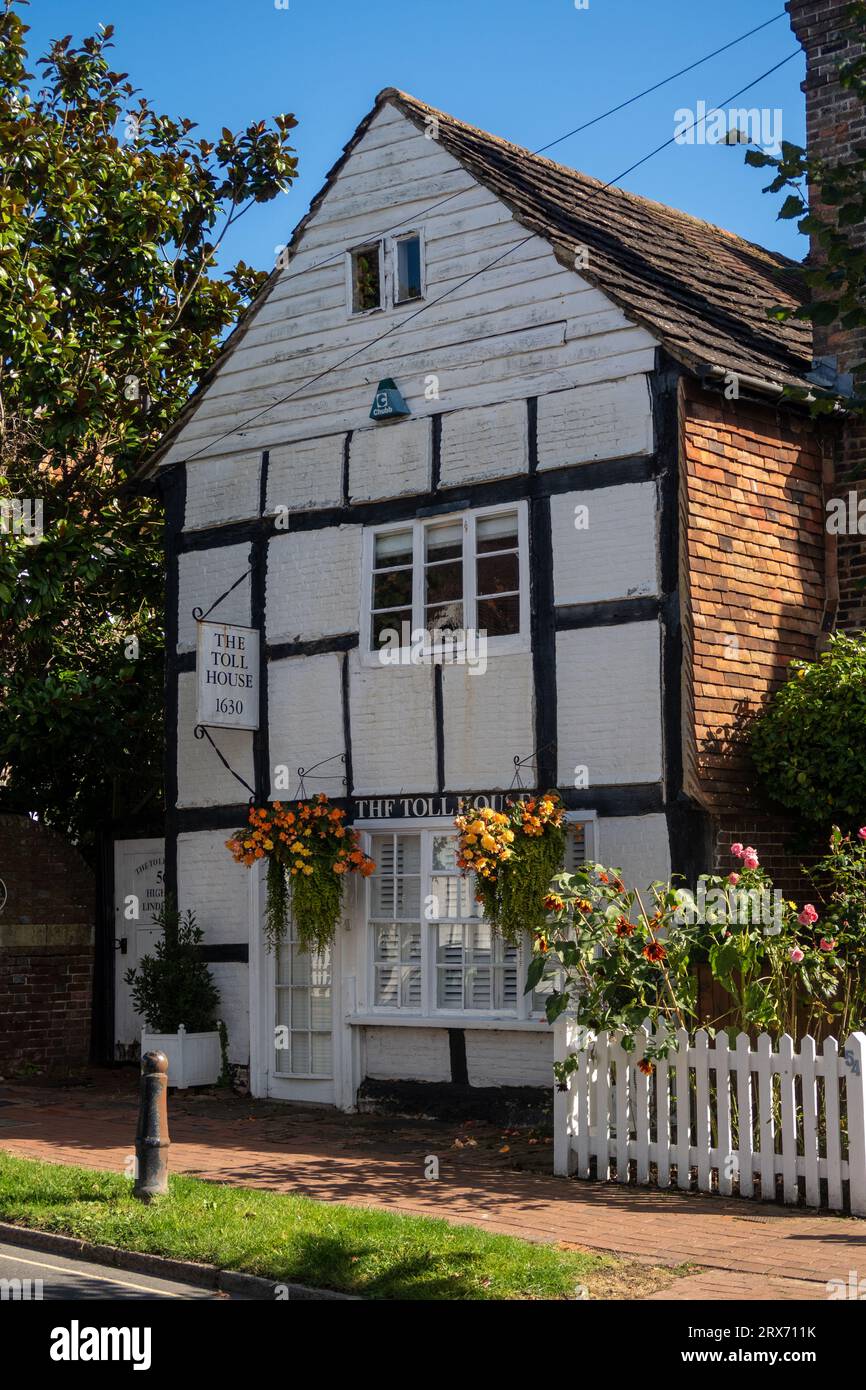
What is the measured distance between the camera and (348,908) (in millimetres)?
13789

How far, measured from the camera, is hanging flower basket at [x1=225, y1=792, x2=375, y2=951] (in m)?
13.4

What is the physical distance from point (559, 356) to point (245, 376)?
3.67 meters

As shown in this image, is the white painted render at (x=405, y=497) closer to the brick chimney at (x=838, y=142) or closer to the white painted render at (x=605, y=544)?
the white painted render at (x=605, y=544)

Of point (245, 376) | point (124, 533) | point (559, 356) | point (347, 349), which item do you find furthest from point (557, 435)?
point (124, 533)

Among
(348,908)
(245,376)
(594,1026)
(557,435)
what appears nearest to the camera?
(594,1026)

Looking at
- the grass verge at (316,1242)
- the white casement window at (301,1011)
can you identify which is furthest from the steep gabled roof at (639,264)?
the grass verge at (316,1242)

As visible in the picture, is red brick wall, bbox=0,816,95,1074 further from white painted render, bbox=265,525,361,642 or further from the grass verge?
the grass verge

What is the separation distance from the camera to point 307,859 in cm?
1349

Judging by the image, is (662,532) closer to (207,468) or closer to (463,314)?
(463,314)

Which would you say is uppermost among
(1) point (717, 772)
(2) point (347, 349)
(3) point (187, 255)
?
(3) point (187, 255)

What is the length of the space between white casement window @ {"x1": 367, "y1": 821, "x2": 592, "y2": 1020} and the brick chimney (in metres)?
3.24

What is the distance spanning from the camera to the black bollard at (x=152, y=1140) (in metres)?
9.18

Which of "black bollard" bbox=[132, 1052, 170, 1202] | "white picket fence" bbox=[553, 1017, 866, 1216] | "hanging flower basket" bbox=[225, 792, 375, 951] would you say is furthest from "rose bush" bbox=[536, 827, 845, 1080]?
"hanging flower basket" bbox=[225, 792, 375, 951]

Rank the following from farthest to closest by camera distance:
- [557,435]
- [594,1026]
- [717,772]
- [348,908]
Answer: [348,908], [557,435], [717,772], [594,1026]
